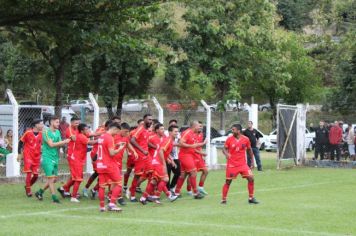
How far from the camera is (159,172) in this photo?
1612 centimetres

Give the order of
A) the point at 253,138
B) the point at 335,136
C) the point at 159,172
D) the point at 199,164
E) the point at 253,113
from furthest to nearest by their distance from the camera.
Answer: the point at 335,136 → the point at 253,113 → the point at 253,138 → the point at 199,164 → the point at 159,172

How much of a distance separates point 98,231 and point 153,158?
4873 mm

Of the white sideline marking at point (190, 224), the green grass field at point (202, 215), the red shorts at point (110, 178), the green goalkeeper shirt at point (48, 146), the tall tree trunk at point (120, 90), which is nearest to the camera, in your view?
the white sideline marking at point (190, 224)

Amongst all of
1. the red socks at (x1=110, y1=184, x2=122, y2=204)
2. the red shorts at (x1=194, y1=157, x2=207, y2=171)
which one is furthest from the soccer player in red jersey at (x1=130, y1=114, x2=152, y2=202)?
the red socks at (x1=110, y1=184, x2=122, y2=204)

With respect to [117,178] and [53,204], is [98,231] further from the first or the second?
[53,204]

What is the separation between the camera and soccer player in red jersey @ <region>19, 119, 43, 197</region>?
1736cm

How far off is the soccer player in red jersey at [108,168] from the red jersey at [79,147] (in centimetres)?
200

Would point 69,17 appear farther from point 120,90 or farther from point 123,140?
point 120,90

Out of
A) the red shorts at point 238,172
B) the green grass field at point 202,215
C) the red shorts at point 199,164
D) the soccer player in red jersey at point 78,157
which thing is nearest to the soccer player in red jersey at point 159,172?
the green grass field at point 202,215

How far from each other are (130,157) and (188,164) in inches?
55.9

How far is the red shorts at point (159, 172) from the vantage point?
1611 centimetres

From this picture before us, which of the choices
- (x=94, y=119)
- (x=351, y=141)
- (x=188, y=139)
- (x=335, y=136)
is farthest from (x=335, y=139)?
(x=188, y=139)

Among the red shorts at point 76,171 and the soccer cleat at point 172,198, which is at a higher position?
the red shorts at point 76,171

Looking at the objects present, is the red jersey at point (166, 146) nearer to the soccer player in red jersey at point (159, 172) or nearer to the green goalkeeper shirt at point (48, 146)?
the soccer player in red jersey at point (159, 172)
